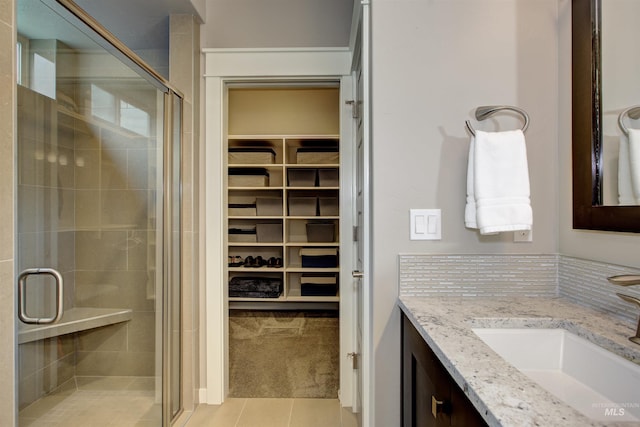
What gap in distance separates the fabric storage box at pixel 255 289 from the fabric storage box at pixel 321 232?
64 centimetres

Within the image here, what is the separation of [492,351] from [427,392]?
0.88 feet

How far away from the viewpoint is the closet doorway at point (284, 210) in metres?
3.24

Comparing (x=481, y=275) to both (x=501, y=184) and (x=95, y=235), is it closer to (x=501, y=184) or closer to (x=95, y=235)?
(x=501, y=184)

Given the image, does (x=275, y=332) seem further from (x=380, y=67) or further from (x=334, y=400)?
(x=380, y=67)

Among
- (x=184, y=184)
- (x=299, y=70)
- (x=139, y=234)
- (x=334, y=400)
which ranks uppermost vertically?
(x=299, y=70)

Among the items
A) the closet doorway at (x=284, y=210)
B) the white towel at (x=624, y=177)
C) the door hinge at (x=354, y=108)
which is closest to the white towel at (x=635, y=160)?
the white towel at (x=624, y=177)

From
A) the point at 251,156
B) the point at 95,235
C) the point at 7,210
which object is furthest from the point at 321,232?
the point at 7,210

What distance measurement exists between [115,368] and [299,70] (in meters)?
2.03

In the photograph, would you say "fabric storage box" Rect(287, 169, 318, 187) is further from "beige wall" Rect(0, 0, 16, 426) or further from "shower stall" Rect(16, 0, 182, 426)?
"beige wall" Rect(0, 0, 16, 426)

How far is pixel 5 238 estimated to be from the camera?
0.88m

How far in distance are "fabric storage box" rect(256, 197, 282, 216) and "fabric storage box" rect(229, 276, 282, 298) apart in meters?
0.74

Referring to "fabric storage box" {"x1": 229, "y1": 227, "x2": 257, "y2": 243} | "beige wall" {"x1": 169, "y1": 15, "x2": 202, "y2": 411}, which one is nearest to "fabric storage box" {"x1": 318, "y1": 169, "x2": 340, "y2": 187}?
"fabric storage box" {"x1": 229, "y1": 227, "x2": 257, "y2": 243}

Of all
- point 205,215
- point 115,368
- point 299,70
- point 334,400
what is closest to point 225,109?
point 299,70

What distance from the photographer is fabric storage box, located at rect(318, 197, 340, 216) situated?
338 cm
